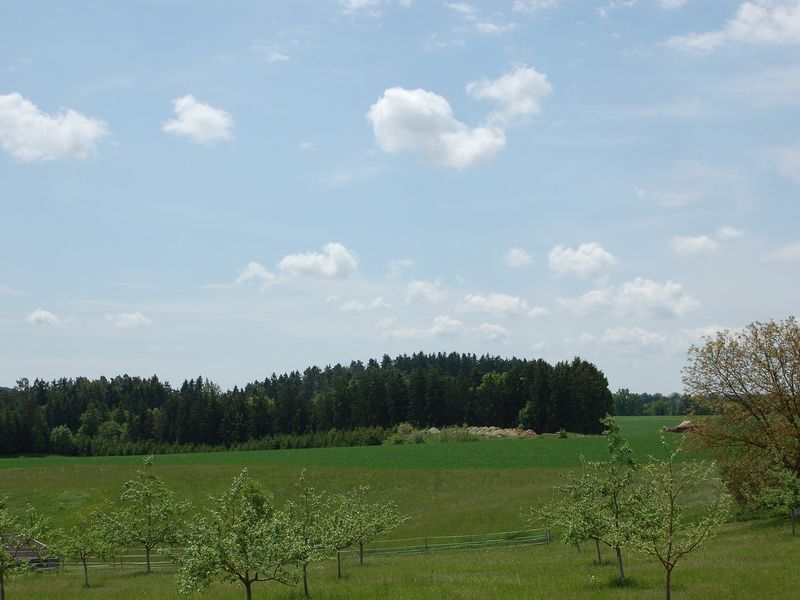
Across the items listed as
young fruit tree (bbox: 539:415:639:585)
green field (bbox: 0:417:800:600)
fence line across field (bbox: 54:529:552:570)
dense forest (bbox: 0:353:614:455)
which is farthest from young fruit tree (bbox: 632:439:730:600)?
dense forest (bbox: 0:353:614:455)

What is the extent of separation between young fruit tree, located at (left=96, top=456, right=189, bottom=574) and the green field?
2478 millimetres

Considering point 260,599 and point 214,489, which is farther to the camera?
point 214,489

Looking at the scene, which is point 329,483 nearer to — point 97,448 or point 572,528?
point 572,528

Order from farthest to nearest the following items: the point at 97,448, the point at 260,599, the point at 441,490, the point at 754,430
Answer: the point at 97,448 < the point at 441,490 < the point at 754,430 < the point at 260,599

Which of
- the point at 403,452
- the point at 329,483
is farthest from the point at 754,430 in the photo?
the point at 403,452

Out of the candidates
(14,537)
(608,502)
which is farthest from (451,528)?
(14,537)

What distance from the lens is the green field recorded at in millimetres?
26344

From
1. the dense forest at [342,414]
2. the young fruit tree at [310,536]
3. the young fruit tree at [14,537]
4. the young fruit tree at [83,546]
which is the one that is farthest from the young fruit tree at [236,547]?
the dense forest at [342,414]

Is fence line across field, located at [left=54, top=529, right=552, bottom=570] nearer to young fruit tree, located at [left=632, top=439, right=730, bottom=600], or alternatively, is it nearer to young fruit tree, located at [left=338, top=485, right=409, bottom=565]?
young fruit tree, located at [left=338, top=485, right=409, bottom=565]

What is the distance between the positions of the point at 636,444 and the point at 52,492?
7584cm

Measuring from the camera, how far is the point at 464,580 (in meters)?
28.7

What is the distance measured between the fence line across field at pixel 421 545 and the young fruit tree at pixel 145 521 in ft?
5.38

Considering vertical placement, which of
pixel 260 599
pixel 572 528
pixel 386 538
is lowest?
pixel 386 538

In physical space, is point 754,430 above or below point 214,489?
above
